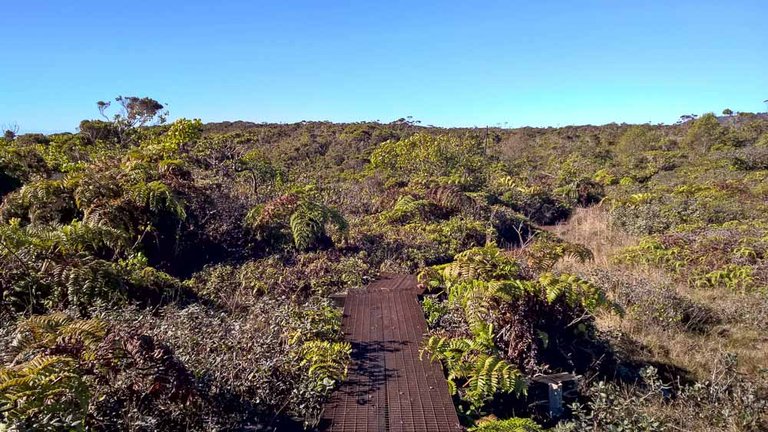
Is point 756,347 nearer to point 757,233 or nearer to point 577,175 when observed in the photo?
point 757,233

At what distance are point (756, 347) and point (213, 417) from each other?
517 cm

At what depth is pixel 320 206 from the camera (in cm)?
759

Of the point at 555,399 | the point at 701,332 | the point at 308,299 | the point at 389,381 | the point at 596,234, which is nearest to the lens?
the point at 389,381

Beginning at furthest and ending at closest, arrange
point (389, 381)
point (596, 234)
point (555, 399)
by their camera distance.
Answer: point (596, 234) < point (555, 399) < point (389, 381)

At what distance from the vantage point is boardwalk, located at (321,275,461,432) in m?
3.00

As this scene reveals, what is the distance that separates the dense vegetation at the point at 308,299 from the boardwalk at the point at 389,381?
14 centimetres

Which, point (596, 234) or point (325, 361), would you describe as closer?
point (325, 361)

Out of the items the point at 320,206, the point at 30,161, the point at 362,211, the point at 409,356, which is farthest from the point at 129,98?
the point at 409,356

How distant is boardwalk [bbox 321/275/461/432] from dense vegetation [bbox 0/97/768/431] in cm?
14

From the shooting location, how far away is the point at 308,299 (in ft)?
18.0

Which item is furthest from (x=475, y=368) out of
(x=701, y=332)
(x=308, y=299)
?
(x=701, y=332)

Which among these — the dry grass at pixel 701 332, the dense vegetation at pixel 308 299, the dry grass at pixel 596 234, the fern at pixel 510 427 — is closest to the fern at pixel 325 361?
the dense vegetation at pixel 308 299

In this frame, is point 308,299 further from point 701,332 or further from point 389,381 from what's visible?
point 701,332

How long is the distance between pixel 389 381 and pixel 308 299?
222 centimetres
